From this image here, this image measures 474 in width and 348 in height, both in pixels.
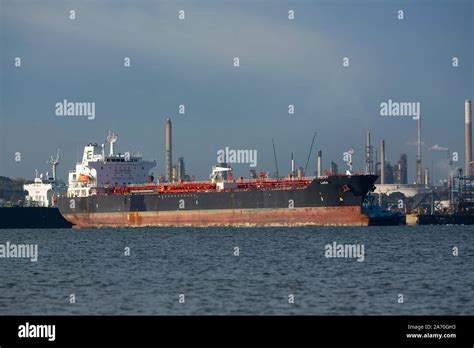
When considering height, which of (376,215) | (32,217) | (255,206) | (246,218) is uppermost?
(255,206)

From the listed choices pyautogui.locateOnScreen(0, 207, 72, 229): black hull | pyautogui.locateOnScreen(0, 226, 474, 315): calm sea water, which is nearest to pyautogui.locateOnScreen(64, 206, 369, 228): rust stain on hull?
pyautogui.locateOnScreen(0, 207, 72, 229): black hull

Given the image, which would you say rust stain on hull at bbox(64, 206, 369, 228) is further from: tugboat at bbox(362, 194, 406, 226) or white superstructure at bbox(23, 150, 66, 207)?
white superstructure at bbox(23, 150, 66, 207)

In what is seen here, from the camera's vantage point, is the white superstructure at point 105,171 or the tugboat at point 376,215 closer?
the tugboat at point 376,215

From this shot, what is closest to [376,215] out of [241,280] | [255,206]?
[255,206]

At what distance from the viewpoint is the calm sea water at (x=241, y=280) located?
94.6 feet

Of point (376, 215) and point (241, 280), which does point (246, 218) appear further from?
point (241, 280)

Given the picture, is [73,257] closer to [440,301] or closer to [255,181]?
[440,301]

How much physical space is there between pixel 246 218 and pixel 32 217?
42.1 m

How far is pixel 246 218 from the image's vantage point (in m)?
86.1

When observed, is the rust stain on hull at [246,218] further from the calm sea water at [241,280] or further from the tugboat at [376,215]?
the calm sea water at [241,280]

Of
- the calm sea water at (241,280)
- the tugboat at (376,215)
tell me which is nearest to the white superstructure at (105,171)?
the tugboat at (376,215)

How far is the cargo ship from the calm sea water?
24711 millimetres

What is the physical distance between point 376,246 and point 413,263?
1307 cm
